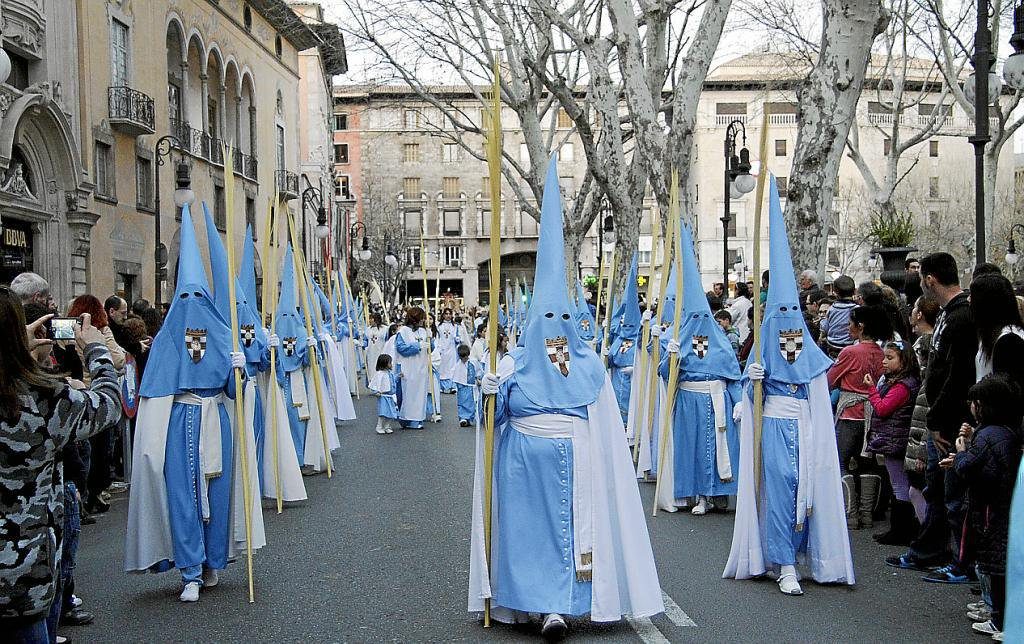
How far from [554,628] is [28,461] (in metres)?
3.05

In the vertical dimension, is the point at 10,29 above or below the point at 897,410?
above

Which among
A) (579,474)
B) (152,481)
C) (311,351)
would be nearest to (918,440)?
(579,474)

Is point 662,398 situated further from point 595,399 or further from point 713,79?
point 713,79

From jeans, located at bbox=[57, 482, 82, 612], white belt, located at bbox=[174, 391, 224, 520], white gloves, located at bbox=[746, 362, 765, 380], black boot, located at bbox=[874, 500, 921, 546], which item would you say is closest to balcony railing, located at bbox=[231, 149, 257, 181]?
white belt, located at bbox=[174, 391, 224, 520]

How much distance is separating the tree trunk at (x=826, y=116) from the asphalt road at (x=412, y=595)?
5.34 meters

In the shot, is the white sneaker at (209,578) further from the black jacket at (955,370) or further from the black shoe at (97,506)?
the black jacket at (955,370)

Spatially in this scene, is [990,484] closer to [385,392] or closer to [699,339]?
[699,339]

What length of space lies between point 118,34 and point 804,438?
993 inches

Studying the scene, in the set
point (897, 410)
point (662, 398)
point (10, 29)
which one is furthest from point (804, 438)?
point (10, 29)

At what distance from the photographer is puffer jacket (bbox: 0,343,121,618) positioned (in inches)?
155

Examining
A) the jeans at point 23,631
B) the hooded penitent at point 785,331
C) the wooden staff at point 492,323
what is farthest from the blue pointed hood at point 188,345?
the hooded penitent at point 785,331

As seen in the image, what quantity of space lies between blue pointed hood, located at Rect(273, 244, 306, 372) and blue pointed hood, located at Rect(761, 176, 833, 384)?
257 inches

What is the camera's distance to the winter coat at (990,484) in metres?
5.80

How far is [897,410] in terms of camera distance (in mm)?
8531
